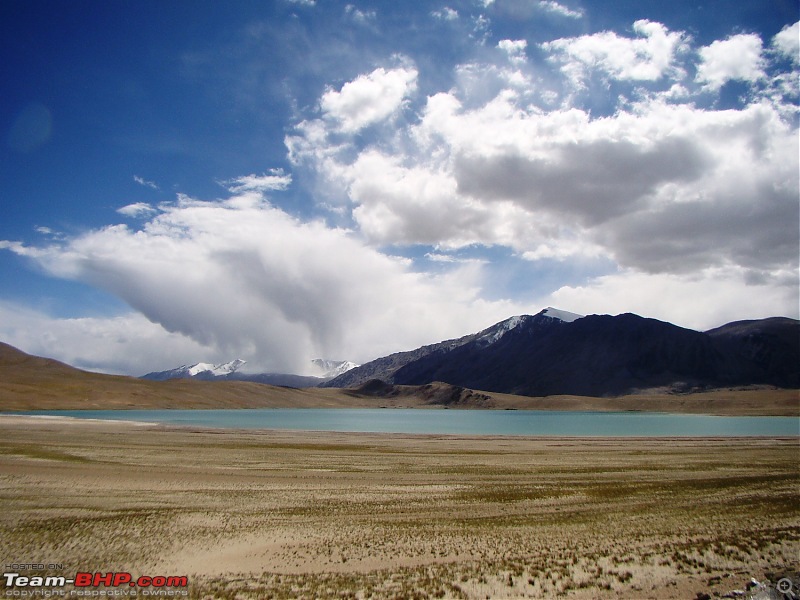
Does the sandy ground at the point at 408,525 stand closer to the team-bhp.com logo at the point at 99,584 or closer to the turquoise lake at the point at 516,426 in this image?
the team-bhp.com logo at the point at 99,584

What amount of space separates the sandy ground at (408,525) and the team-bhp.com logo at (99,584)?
651mm

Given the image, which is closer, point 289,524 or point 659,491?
point 289,524

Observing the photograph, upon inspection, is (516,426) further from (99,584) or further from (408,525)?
(99,584)

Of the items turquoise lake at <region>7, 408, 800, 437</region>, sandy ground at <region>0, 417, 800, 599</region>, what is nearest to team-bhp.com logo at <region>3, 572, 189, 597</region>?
sandy ground at <region>0, 417, 800, 599</region>

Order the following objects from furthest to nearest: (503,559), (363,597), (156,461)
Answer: (156,461), (503,559), (363,597)

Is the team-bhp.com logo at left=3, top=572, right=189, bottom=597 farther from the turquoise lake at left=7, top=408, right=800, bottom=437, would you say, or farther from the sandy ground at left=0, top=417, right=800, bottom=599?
the turquoise lake at left=7, top=408, right=800, bottom=437

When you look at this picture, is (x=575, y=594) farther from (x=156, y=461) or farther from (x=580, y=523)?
(x=156, y=461)

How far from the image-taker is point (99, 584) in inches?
645

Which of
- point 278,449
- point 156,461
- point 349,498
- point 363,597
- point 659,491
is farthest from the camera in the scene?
point 278,449

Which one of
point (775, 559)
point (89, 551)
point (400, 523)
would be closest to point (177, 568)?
point (89, 551)

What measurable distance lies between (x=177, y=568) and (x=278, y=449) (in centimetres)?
3874

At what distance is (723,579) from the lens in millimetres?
17016

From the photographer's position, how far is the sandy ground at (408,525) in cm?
→ 1709

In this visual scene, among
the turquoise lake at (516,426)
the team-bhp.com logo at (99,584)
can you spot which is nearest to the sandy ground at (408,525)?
the team-bhp.com logo at (99,584)
